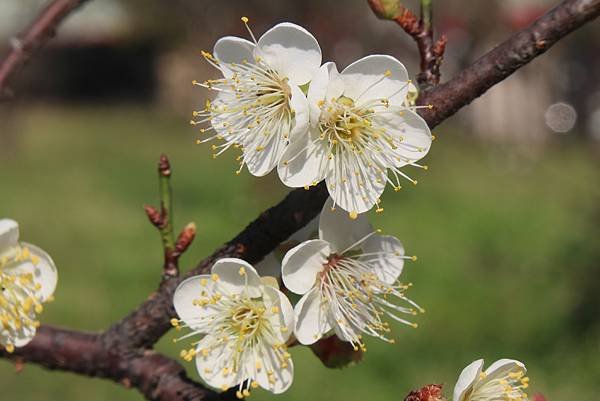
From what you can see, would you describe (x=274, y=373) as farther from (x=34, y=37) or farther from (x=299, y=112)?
(x=34, y=37)

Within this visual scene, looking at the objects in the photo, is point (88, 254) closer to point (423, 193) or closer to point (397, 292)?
point (423, 193)

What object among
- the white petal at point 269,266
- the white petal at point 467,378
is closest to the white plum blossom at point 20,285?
the white petal at point 269,266

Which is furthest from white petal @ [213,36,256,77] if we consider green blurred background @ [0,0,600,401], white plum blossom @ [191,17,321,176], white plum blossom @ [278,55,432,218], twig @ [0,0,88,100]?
green blurred background @ [0,0,600,401]

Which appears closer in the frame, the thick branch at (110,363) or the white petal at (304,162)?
the white petal at (304,162)

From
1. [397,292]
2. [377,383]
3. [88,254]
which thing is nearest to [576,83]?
[88,254]

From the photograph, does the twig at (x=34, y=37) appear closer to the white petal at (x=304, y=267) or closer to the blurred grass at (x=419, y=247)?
the white petal at (x=304, y=267)

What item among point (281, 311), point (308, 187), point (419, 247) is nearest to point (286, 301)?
point (281, 311)

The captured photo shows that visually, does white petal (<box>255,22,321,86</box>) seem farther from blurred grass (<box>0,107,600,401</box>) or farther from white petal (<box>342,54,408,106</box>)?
blurred grass (<box>0,107,600,401</box>)
